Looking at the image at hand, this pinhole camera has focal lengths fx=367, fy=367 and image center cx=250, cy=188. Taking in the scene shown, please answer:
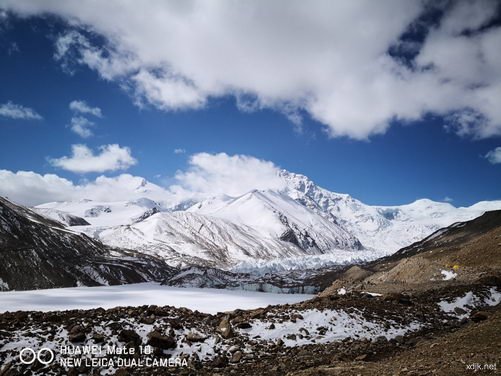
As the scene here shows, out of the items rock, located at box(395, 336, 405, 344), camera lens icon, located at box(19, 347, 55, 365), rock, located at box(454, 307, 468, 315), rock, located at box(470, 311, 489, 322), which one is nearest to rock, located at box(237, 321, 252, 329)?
rock, located at box(395, 336, 405, 344)

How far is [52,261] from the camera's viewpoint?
119562 mm

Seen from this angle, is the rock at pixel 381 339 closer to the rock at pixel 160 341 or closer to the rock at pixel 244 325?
the rock at pixel 244 325

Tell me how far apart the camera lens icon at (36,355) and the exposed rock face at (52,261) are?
10201 cm

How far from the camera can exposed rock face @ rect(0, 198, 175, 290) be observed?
10362 cm

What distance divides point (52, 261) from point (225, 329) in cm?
12298

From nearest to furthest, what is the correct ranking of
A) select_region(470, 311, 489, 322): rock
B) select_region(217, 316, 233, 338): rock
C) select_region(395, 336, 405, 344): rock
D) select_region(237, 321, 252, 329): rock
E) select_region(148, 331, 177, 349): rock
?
select_region(148, 331, 177, 349): rock
select_region(217, 316, 233, 338): rock
select_region(237, 321, 252, 329): rock
select_region(395, 336, 405, 344): rock
select_region(470, 311, 489, 322): rock

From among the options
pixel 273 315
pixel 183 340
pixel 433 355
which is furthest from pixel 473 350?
pixel 183 340

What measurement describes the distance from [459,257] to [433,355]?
37097 millimetres

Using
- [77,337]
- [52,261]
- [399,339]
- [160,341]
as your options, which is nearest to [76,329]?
[77,337]

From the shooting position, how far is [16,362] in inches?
460

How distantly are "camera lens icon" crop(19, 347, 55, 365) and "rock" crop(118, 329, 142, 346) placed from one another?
2.37 metres

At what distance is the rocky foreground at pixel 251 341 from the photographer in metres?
11.8

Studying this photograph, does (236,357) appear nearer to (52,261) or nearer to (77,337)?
(77,337)

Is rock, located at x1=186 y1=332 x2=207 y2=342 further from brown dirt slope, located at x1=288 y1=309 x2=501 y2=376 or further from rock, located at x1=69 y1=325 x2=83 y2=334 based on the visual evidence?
brown dirt slope, located at x1=288 y1=309 x2=501 y2=376
